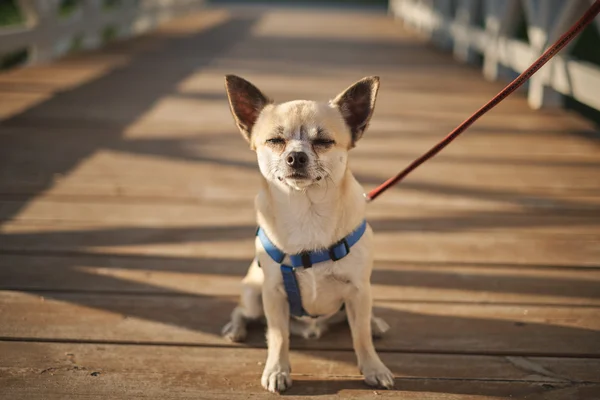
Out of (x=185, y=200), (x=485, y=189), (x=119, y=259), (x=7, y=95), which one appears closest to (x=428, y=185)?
(x=485, y=189)

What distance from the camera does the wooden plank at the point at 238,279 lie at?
247cm

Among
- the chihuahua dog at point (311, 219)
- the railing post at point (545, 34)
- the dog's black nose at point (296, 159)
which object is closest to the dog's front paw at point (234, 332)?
the chihuahua dog at point (311, 219)

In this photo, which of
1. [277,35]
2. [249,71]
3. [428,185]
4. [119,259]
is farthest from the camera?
[277,35]

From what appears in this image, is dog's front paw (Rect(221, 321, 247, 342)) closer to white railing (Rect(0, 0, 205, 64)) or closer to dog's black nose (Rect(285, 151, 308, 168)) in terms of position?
dog's black nose (Rect(285, 151, 308, 168))

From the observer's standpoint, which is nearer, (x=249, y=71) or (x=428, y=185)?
(x=428, y=185)

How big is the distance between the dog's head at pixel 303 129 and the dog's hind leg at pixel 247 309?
41 cm

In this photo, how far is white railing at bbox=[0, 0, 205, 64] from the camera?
6.74m

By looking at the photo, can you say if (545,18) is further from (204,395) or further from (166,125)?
(204,395)

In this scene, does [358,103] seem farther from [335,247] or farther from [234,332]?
[234,332]

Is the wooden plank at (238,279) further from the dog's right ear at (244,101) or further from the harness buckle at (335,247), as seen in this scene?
the dog's right ear at (244,101)

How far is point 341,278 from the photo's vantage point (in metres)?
1.93

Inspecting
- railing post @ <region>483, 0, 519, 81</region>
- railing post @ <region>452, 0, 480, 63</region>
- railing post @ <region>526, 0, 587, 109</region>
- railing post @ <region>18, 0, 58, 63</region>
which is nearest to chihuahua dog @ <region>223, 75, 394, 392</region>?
railing post @ <region>526, 0, 587, 109</region>

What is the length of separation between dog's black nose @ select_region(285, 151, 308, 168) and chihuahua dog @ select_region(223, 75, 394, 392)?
3 centimetres

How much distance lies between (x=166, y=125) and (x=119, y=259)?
2348 millimetres
